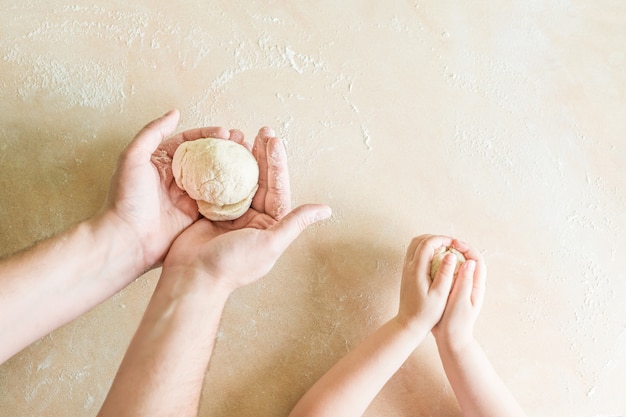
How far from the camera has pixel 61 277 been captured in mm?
1118

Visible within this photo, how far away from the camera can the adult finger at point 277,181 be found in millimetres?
1175

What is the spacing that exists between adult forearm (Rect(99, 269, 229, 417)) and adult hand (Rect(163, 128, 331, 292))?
0.04 m

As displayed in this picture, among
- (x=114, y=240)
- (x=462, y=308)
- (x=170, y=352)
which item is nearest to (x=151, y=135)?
(x=114, y=240)

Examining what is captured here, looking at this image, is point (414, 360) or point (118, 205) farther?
point (414, 360)

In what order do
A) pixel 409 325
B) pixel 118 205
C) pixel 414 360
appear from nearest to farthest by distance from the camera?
pixel 118 205
pixel 409 325
pixel 414 360

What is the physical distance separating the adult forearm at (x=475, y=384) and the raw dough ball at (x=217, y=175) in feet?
2.16

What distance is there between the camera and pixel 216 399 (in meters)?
1.38

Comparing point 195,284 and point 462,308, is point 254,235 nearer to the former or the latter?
point 195,284

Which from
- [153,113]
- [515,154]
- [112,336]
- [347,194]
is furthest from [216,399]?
[515,154]

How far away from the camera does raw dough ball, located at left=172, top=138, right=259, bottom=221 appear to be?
1.16m

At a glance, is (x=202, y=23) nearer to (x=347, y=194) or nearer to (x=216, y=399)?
(x=347, y=194)

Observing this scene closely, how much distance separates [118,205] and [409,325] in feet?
2.55

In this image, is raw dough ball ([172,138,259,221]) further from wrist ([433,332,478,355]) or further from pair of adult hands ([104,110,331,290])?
wrist ([433,332,478,355])

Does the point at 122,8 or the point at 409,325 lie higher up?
the point at 122,8
